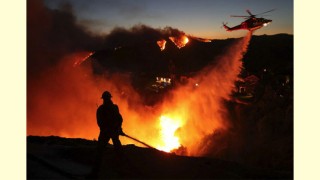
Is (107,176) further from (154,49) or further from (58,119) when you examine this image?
(154,49)

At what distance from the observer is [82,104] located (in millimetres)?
32094

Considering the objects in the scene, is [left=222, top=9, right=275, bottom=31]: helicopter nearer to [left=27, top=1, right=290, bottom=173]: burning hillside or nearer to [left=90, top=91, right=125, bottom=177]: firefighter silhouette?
[left=27, top=1, right=290, bottom=173]: burning hillside

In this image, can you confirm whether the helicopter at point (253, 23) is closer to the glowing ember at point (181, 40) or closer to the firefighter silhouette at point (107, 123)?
the glowing ember at point (181, 40)

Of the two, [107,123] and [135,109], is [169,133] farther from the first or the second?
[107,123]

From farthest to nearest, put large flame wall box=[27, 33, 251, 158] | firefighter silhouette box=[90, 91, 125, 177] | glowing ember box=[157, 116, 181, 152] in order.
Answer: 1. large flame wall box=[27, 33, 251, 158]
2. glowing ember box=[157, 116, 181, 152]
3. firefighter silhouette box=[90, 91, 125, 177]

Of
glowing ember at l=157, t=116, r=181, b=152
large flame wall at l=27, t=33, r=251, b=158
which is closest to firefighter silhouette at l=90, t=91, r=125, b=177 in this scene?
glowing ember at l=157, t=116, r=181, b=152

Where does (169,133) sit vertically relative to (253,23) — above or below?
below

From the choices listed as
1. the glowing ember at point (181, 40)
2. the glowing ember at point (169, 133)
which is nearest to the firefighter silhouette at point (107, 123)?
the glowing ember at point (181, 40)

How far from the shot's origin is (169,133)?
27125mm

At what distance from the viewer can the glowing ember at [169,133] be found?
24.7 metres

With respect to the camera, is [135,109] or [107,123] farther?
[135,109]

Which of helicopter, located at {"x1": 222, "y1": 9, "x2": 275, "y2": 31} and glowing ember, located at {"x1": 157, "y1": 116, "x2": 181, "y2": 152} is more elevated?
helicopter, located at {"x1": 222, "y1": 9, "x2": 275, "y2": 31}

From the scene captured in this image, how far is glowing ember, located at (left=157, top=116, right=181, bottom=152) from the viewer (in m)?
24.7

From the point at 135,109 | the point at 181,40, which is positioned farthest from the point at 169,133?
the point at 181,40
